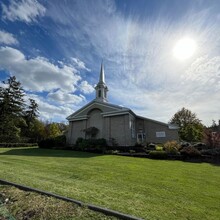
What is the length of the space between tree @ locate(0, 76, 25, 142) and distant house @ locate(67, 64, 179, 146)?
40.0 ft

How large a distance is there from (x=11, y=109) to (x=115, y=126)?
75.5ft

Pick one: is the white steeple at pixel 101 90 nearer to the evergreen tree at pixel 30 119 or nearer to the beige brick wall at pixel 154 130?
the beige brick wall at pixel 154 130

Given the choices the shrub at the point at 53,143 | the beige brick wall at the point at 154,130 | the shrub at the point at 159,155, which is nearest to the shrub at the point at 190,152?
the shrub at the point at 159,155

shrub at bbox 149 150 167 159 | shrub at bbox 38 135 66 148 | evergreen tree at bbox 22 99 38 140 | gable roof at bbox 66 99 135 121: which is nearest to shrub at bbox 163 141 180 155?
shrub at bbox 149 150 167 159

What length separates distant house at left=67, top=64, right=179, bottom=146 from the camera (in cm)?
2381

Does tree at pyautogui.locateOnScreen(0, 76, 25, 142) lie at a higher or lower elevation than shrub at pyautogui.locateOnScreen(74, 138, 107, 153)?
higher

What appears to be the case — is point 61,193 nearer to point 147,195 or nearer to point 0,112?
point 147,195

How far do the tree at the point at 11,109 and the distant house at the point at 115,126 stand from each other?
479 inches

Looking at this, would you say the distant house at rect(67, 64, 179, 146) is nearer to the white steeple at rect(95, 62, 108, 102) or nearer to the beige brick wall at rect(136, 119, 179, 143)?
the beige brick wall at rect(136, 119, 179, 143)

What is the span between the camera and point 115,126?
2450 centimetres

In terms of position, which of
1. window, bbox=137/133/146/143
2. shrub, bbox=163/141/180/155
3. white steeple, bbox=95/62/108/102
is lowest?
shrub, bbox=163/141/180/155

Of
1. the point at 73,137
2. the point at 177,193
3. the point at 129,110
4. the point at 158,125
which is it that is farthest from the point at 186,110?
the point at 177,193

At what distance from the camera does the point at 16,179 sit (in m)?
6.22

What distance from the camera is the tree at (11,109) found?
104 feet
